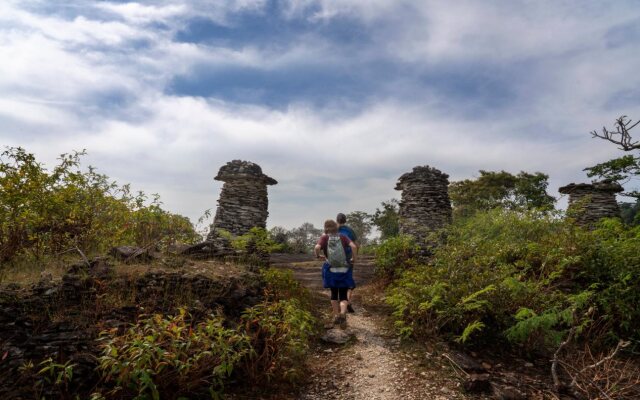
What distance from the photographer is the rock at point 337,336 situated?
6262mm

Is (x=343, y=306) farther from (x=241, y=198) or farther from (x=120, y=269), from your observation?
(x=241, y=198)

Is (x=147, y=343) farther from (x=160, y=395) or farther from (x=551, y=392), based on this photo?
(x=551, y=392)

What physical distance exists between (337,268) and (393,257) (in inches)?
171

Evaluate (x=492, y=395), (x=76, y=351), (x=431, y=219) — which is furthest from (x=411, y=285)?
(x=431, y=219)

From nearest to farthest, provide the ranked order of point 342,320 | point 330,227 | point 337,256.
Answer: point 342,320
point 337,256
point 330,227

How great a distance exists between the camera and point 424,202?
16.0 metres

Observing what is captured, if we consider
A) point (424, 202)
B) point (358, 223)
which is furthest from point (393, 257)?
point (358, 223)

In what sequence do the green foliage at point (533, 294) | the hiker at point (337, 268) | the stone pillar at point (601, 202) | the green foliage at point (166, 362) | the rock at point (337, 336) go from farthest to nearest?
the stone pillar at point (601, 202)
the hiker at point (337, 268)
the rock at point (337, 336)
the green foliage at point (533, 294)
the green foliage at point (166, 362)

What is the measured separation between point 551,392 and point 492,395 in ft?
2.40

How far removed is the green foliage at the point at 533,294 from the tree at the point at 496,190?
1927 centimetres

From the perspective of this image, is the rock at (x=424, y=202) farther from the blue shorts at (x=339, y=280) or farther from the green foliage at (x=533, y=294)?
the blue shorts at (x=339, y=280)

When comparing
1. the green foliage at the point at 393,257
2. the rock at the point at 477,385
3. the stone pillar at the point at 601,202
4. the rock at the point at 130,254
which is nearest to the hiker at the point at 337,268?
the rock at the point at 477,385

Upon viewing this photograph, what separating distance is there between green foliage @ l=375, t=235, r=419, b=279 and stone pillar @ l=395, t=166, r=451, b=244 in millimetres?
3993

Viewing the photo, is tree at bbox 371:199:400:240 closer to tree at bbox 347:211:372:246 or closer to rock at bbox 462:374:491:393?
tree at bbox 347:211:372:246
